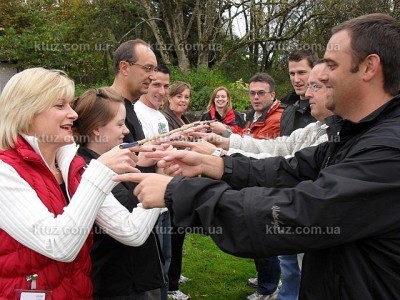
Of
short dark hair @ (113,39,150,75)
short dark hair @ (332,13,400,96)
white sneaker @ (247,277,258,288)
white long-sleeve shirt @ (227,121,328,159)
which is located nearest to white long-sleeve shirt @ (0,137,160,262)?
short dark hair @ (332,13,400,96)

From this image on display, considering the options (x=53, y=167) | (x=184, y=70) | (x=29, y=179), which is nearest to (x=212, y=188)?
(x=29, y=179)

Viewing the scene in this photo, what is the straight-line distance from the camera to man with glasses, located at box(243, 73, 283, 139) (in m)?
5.15

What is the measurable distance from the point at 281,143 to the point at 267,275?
171 centimetres

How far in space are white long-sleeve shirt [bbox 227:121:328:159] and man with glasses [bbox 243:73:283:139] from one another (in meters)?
0.90

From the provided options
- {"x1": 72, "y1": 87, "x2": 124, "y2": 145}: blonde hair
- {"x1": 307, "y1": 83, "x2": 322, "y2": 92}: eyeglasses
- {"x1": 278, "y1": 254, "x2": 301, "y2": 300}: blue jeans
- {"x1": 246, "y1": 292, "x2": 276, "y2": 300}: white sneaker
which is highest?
{"x1": 72, "y1": 87, "x2": 124, "y2": 145}: blonde hair

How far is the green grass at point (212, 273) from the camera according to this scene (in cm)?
498

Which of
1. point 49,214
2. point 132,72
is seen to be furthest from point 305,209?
point 132,72

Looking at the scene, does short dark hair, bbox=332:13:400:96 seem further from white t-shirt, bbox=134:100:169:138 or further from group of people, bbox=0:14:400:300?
white t-shirt, bbox=134:100:169:138

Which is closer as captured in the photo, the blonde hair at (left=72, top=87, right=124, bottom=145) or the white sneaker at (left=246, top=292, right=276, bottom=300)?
the blonde hair at (left=72, top=87, right=124, bottom=145)

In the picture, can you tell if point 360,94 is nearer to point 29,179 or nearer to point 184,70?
point 29,179

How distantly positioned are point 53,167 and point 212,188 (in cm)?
118

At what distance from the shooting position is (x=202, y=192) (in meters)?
1.68

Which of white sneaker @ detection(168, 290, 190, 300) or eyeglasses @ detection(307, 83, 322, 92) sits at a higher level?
eyeglasses @ detection(307, 83, 322, 92)

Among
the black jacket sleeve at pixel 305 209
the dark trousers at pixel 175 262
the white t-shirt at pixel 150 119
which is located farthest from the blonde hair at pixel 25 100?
the dark trousers at pixel 175 262
